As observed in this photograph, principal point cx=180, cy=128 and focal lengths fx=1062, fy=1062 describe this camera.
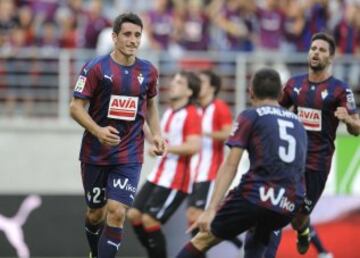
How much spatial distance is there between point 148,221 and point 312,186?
7.59ft

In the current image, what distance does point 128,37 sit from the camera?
9.61 m

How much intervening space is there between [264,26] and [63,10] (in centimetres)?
338

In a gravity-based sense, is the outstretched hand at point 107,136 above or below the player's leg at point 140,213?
above

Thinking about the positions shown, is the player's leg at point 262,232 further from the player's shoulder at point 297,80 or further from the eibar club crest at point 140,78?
the player's shoulder at point 297,80

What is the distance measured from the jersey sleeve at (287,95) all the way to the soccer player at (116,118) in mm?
1490

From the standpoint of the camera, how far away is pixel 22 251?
14695mm

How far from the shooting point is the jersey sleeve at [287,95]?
10.7 metres

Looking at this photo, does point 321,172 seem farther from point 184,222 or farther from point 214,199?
point 184,222

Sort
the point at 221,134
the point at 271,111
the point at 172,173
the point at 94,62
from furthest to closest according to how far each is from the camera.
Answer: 1. the point at 221,134
2. the point at 172,173
3. the point at 94,62
4. the point at 271,111

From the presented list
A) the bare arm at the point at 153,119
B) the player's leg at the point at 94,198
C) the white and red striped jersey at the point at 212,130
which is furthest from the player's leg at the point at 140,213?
the bare arm at the point at 153,119

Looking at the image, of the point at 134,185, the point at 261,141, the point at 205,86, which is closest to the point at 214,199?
the point at 261,141

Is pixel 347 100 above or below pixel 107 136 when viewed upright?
above

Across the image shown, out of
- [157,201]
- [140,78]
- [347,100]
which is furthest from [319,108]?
[157,201]

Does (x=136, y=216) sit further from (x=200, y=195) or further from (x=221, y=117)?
(x=221, y=117)
